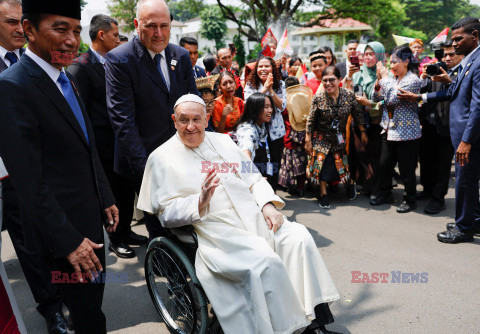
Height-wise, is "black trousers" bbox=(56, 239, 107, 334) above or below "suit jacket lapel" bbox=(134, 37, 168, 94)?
below

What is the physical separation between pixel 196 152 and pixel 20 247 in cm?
148

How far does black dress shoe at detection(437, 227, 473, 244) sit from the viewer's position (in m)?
3.79

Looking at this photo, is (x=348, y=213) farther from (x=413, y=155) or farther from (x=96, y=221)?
(x=96, y=221)

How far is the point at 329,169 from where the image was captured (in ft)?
16.4

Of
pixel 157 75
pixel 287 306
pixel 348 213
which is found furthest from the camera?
pixel 348 213

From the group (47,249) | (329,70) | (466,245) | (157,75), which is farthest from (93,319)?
(329,70)

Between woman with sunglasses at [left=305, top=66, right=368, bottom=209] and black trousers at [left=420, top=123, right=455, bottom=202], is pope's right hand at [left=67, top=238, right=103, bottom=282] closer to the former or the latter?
woman with sunglasses at [left=305, top=66, right=368, bottom=209]

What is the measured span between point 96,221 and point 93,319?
0.50 meters

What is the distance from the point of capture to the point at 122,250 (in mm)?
3855

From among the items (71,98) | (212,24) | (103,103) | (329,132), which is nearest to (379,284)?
(329,132)

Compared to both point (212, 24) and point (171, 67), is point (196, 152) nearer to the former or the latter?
point (171, 67)

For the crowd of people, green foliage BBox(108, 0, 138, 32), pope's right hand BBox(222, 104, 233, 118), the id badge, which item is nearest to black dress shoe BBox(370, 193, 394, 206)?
the crowd of people

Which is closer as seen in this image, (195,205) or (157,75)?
(195,205)

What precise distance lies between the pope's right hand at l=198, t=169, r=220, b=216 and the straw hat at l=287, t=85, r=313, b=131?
3315 millimetres
